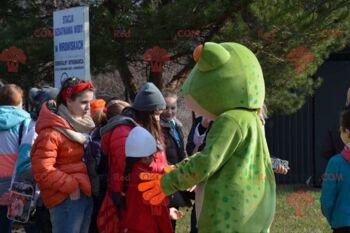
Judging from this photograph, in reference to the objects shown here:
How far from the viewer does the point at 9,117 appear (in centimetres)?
584

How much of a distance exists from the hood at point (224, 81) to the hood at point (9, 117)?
239 centimetres

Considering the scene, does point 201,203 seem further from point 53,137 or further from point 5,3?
point 5,3

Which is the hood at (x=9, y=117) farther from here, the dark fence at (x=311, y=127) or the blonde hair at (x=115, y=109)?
the dark fence at (x=311, y=127)

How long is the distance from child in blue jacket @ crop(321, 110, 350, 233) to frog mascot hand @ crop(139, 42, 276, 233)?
849 millimetres

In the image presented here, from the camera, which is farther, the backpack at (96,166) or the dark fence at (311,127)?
the dark fence at (311,127)

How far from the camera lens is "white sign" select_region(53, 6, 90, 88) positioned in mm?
6645

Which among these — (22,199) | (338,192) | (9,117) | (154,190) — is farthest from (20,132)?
(338,192)

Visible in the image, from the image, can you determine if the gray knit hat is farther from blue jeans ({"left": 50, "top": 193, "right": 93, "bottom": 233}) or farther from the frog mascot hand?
the frog mascot hand

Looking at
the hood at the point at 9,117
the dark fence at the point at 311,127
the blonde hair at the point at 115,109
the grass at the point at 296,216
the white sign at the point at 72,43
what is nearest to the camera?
the blonde hair at the point at 115,109

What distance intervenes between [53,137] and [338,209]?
6.72ft

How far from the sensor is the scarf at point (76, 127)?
192 inches

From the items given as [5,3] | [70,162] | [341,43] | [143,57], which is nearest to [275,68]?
[341,43]

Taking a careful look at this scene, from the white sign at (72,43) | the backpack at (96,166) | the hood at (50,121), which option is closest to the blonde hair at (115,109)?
the backpack at (96,166)

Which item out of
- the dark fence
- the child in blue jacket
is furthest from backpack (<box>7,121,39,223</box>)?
the dark fence
